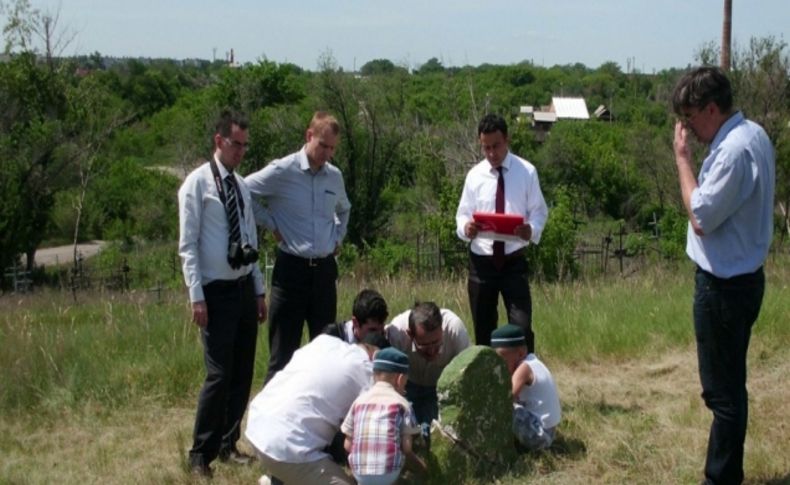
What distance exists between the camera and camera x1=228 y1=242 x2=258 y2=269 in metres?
5.39

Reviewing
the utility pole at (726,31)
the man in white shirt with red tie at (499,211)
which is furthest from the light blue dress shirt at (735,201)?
the utility pole at (726,31)

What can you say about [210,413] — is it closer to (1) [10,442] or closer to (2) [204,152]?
(1) [10,442]

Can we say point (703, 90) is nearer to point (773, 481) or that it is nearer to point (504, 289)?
point (773, 481)

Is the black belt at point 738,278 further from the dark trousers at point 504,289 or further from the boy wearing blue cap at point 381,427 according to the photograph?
the dark trousers at point 504,289

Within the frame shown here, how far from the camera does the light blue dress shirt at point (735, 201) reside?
403 centimetres

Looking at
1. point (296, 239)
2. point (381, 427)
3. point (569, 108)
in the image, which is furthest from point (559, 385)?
point (569, 108)

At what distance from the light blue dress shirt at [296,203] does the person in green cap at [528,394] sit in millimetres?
1283

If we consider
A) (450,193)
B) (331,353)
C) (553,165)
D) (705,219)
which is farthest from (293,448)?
(553,165)

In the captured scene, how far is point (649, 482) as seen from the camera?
4852mm

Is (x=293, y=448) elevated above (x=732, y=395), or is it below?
below

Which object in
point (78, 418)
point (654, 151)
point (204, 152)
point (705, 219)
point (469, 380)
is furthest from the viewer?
point (654, 151)

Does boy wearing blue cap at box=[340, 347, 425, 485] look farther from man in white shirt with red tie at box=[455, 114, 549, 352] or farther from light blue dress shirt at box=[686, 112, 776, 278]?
man in white shirt with red tie at box=[455, 114, 549, 352]

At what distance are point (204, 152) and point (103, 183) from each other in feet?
40.3

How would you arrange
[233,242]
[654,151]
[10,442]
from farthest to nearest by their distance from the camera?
1. [654,151]
2. [10,442]
3. [233,242]
